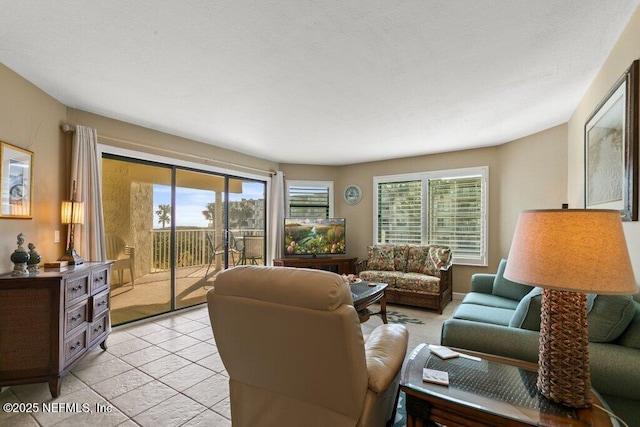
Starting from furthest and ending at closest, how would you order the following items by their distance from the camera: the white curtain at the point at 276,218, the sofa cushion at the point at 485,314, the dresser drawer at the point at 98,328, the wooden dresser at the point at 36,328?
1. the white curtain at the point at 276,218
2. the dresser drawer at the point at 98,328
3. the sofa cushion at the point at 485,314
4. the wooden dresser at the point at 36,328

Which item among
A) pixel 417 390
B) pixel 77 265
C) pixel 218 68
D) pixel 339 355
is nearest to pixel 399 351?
pixel 417 390

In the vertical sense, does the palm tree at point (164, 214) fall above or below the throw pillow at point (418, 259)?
above

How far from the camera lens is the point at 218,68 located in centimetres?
233

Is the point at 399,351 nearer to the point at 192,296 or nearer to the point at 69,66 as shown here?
the point at 69,66

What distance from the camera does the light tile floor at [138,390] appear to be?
1980 mm

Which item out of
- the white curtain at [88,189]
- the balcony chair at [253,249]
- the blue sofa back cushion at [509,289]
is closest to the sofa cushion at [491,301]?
the blue sofa back cushion at [509,289]

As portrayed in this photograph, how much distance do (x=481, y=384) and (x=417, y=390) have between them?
31 cm

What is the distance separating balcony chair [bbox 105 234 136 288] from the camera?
379 cm

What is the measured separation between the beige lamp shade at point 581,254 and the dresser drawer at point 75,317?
3.12 meters

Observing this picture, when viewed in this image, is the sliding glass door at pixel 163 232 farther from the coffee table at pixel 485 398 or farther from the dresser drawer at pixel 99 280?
the coffee table at pixel 485 398

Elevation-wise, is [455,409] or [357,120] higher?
[357,120]

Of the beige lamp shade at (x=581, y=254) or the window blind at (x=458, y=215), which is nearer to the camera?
the beige lamp shade at (x=581, y=254)

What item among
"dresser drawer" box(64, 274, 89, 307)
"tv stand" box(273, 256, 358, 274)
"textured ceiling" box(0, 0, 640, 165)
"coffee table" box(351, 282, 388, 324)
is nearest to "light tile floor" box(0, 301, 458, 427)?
"coffee table" box(351, 282, 388, 324)

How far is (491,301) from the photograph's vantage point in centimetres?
308
